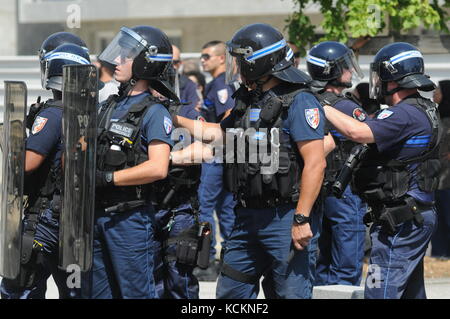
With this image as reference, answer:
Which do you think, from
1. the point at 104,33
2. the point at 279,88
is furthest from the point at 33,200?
the point at 104,33

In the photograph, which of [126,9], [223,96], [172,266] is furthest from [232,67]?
[126,9]

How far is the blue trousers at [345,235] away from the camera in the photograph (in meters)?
6.41

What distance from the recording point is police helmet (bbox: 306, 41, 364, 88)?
629cm

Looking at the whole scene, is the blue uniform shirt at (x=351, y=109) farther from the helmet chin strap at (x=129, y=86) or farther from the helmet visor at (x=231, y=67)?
the helmet chin strap at (x=129, y=86)

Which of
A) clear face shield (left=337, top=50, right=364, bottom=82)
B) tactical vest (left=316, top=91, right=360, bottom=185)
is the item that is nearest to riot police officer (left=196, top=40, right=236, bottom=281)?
clear face shield (left=337, top=50, right=364, bottom=82)

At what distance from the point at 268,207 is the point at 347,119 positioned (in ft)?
2.44

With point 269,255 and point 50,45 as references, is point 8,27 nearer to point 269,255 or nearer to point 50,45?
point 50,45

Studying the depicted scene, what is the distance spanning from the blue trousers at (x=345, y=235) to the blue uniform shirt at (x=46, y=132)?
2.48 metres

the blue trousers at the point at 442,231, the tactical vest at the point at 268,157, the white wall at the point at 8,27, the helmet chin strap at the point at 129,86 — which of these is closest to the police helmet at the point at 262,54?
the tactical vest at the point at 268,157

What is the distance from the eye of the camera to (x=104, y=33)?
16.0 meters

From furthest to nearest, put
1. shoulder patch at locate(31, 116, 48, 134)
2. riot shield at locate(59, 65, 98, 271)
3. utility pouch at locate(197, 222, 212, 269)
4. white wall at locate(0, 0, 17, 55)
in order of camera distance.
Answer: white wall at locate(0, 0, 17, 55)
utility pouch at locate(197, 222, 212, 269)
shoulder patch at locate(31, 116, 48, 134)
riot shield at locate(59, 65, 98, 271)

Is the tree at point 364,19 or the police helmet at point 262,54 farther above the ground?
the police helmet at point 262,54

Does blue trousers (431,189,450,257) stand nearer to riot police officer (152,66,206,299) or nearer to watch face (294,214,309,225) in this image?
riot police officer (152,66,206,299)

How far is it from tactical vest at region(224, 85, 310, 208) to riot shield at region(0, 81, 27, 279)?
1.18 m
